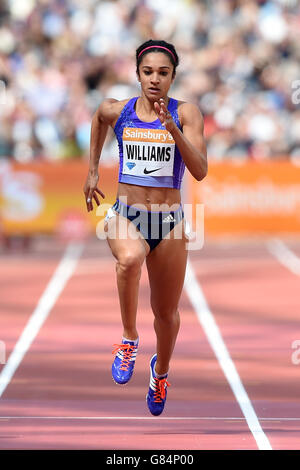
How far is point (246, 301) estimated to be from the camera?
14023 mm

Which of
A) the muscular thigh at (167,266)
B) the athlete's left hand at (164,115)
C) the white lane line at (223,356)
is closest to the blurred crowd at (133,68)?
the white lane line at (223,356)

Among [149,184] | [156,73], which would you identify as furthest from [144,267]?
[156,73]

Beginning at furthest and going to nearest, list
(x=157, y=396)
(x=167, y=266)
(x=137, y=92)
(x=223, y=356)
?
1. (x=137, y=92)
2. (x=223, y=356)
3. (x=157, y=396)
4. (x=167, y=266)

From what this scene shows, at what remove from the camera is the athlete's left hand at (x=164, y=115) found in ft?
21.1

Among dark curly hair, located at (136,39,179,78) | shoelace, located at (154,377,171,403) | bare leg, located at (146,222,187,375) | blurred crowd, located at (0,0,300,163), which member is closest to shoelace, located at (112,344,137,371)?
bare leg, located at (146,222,187,375)

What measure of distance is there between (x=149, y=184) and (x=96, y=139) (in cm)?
52

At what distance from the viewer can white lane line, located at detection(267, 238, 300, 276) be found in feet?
58.4

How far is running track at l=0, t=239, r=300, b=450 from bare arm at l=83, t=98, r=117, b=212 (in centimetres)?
150

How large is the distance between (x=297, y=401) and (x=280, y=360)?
176cm

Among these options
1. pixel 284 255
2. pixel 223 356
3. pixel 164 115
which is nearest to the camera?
pixel 164 115

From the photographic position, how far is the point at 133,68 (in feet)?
76.3

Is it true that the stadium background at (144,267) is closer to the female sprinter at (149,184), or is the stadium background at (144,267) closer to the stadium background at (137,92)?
the stadium background at (137,92)

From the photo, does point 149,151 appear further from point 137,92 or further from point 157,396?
point 137,92
